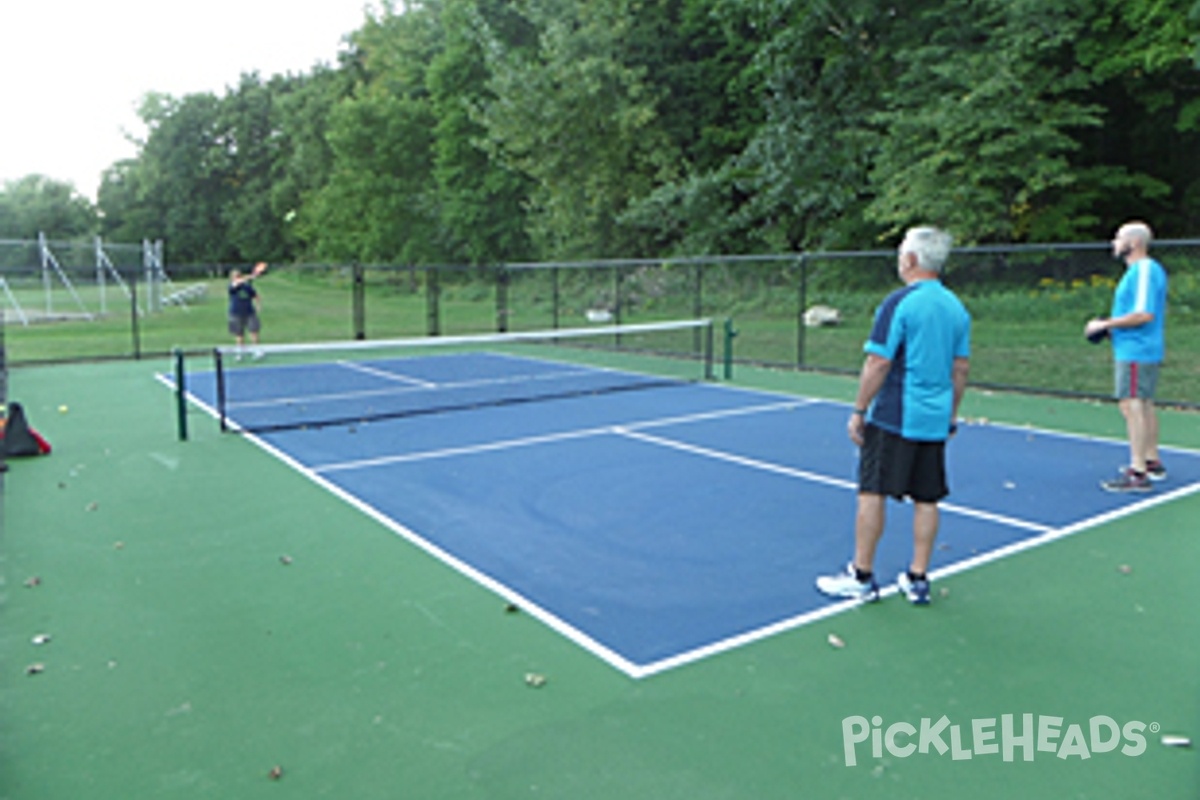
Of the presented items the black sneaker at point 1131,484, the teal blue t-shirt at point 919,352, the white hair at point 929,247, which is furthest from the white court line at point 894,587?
the white hair at point 929,247

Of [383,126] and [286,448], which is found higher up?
[383,126]

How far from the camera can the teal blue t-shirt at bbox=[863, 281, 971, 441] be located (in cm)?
438

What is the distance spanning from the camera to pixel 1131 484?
715 cm

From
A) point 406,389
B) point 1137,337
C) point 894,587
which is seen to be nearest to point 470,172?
point 406,389

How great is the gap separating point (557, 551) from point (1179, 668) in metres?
3.32

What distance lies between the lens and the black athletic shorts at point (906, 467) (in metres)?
4.50

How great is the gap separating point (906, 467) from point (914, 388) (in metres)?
0.40

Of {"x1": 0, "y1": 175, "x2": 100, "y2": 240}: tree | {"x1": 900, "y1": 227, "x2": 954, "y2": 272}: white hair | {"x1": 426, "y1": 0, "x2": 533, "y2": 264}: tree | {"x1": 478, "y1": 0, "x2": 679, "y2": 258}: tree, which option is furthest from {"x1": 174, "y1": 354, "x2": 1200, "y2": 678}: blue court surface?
{"x1": 0, "y1": 175, "x2": 100, "y2": 240}: tree

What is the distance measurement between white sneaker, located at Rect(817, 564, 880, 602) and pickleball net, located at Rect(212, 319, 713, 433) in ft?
19.1

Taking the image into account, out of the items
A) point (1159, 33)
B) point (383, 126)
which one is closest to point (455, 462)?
point (1159, 33)

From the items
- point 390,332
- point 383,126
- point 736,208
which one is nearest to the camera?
point 390,332

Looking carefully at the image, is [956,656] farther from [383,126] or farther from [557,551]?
[383,126]

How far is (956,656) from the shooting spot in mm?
4199

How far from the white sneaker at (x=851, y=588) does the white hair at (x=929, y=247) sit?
170 cm
